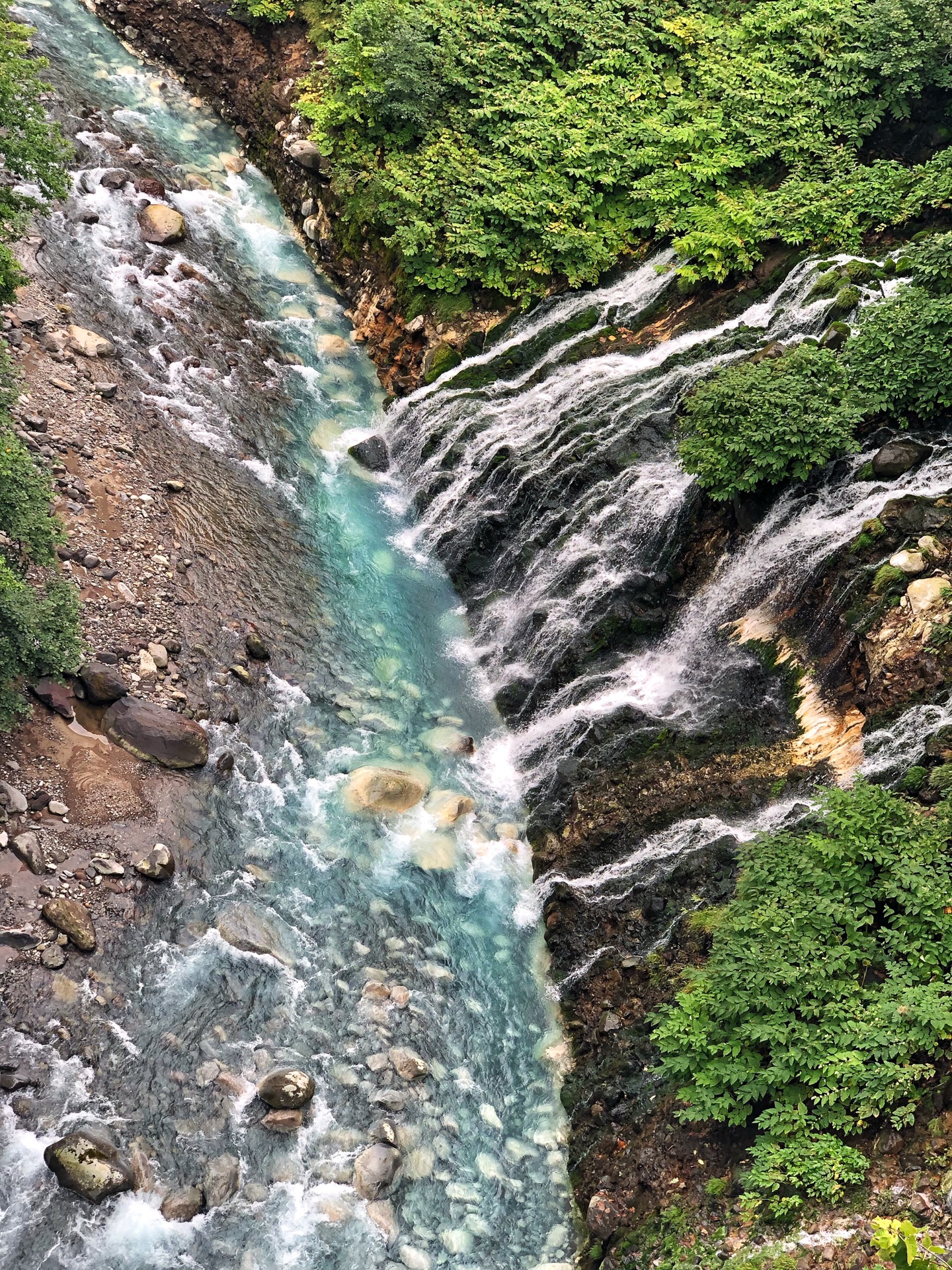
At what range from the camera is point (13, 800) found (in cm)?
1112

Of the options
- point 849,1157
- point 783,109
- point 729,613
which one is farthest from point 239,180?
point 849,1157

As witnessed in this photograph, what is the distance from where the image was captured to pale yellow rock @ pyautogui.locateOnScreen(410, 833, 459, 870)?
13.0 m

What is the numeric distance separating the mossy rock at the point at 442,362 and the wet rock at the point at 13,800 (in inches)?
421

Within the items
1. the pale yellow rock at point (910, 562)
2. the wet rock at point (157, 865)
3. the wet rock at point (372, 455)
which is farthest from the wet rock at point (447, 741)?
the pale yellow rock at point (910, 562)

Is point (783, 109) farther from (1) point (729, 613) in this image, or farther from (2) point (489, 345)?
(1) point (729, 613)

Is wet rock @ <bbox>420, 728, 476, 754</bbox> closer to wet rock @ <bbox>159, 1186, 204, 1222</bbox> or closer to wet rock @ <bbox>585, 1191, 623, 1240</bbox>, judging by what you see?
wet rock @ <bbox>585, 1191, 623, 1240</bbox>

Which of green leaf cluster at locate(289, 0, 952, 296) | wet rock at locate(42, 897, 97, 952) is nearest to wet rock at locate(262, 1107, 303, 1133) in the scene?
wet rock at locate(42, 897, 97, 952)

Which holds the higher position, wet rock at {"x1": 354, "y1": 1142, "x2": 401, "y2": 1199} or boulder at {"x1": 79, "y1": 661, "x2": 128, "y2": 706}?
boulder at {"x1": 79, "y1": 661, "x2": 128, "y2": 706}

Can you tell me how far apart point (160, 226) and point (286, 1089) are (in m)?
16.5

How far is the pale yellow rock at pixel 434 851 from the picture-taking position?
1298 cm

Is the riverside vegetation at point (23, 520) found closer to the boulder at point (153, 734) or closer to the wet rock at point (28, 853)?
the boulder at point (153, 734)

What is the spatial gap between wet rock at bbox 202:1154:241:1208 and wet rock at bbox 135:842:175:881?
119 inches

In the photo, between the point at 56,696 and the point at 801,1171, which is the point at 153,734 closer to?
the point at 56,696

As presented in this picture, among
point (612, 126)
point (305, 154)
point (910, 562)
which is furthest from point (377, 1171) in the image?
point (305, 154)
